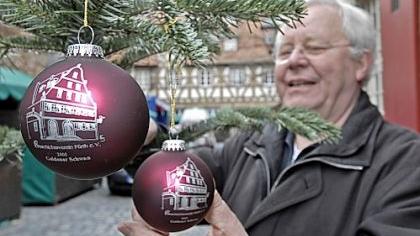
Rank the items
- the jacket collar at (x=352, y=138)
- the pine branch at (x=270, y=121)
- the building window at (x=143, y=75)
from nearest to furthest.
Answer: the pine branch at (x=270, y=121) → the building window at (x=143, y=75) → the jacket collar at (x=352, y=138)

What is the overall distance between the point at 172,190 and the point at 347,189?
0.67 m

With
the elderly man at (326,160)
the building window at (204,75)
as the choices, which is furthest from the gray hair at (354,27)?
the building window at (204,75)

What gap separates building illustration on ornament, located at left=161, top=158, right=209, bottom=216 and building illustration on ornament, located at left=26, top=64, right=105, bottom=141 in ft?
0.52

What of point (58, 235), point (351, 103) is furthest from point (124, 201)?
point (351, 103)

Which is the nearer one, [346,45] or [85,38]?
[85,38]

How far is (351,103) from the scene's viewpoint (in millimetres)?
1555

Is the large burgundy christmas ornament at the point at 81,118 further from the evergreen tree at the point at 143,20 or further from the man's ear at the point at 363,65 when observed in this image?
the man's ear at the point at 363,65

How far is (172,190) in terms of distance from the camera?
2.26 ft

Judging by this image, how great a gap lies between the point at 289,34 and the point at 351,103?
0.89ft

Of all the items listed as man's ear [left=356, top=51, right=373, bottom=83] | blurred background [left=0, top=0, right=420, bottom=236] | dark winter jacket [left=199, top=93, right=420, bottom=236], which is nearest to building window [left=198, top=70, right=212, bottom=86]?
blurred background [left=0, top=0, right=420, bottom=236]

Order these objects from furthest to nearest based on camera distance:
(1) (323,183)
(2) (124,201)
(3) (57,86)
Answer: (2) (124,201)
(1) (323,183)
(3) (57,86)

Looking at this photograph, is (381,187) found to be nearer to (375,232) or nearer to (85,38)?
(375,232)

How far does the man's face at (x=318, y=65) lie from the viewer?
1480 millimetres

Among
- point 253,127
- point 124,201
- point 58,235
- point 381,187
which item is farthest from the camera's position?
point 124,201
